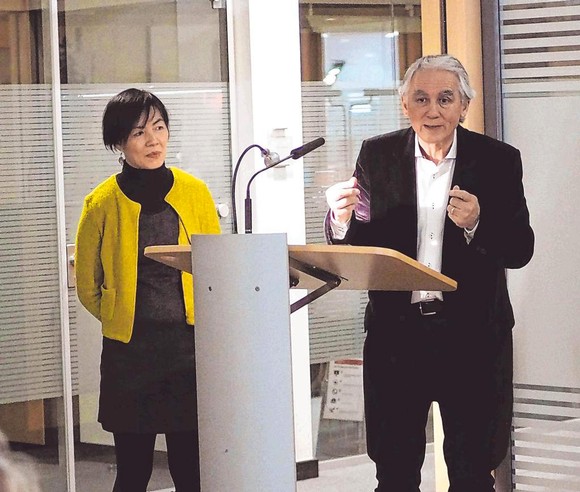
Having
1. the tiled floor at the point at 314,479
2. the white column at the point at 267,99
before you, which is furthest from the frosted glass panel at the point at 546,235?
the white column at the point at 267,99

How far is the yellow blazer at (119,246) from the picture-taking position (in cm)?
390

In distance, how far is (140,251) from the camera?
155 inches

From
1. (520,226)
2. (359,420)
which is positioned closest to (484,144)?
(520,226)

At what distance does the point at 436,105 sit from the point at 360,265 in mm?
1020

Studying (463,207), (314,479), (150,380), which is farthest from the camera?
(314,479)

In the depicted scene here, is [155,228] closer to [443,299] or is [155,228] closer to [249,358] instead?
[443,299]

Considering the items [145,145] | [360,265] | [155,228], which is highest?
[145,145]

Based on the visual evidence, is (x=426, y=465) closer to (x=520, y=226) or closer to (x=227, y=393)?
(x=520, y=226)

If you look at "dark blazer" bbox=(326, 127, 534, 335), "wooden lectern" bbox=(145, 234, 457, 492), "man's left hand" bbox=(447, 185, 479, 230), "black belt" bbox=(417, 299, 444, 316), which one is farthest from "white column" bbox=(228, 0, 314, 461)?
"wooden lectern" bbox=(145, 234, 457, 492)

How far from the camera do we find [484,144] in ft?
10.4

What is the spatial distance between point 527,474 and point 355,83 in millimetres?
2060

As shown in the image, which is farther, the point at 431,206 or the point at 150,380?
the point at 150,380

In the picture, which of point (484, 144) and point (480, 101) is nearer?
point (484, 144)

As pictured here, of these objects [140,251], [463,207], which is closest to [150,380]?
[140,251]
